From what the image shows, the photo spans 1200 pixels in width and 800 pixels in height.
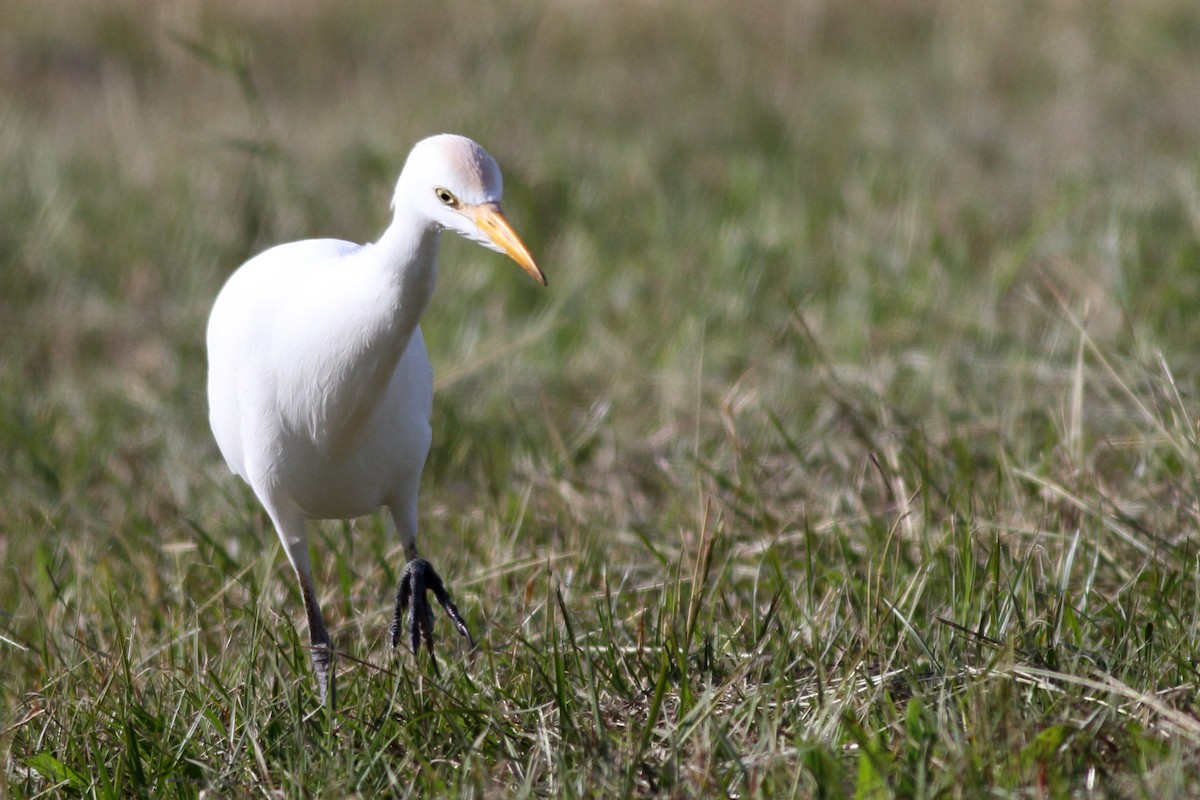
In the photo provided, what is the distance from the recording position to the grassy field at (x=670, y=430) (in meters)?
2.40

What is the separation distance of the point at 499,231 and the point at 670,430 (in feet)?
7.00

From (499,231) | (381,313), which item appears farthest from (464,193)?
(381,313)

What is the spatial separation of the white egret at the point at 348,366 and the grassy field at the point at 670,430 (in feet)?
0.83

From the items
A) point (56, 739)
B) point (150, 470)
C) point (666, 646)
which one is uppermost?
point (666, 646)

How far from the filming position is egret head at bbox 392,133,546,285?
227cm

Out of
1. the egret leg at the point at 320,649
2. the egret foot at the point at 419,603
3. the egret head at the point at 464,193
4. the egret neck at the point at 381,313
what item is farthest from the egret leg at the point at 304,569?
the egret head at the point at 464,193

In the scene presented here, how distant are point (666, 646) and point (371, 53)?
8.82 metres

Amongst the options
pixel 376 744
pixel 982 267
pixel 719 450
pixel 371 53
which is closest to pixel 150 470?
pixel 719 450

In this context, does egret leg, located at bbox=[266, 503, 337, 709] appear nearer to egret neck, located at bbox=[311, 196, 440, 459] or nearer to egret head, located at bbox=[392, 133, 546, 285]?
egret neck, located at bbox=[311, 196, 440, 459]

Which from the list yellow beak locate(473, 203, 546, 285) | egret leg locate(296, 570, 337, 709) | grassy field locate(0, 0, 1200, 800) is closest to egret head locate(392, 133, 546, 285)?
yellow beak locate(473, 203, 546, 285)

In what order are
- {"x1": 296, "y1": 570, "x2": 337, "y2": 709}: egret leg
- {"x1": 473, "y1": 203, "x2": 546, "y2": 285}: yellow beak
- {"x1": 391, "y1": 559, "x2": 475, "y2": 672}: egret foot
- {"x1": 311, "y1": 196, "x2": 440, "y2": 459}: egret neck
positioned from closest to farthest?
{"x1": 473, "y1": 203, "x2": 546, "y2": 285}: yellow beak
{"x1": 311, "y1": 196, "x2": 440, "y2": 459}: egret neck
{"x1": 296, "y1": 570, "x2": 337, "y2": 709}: egret leg
{"x1": 391, "y1": 559, "x2": 475, "y2": 672}: egret foot

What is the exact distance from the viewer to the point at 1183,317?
457 cm

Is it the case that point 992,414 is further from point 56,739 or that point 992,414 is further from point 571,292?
point 56,739

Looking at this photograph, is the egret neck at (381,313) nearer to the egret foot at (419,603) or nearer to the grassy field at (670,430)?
the egret foot at (419,603)
